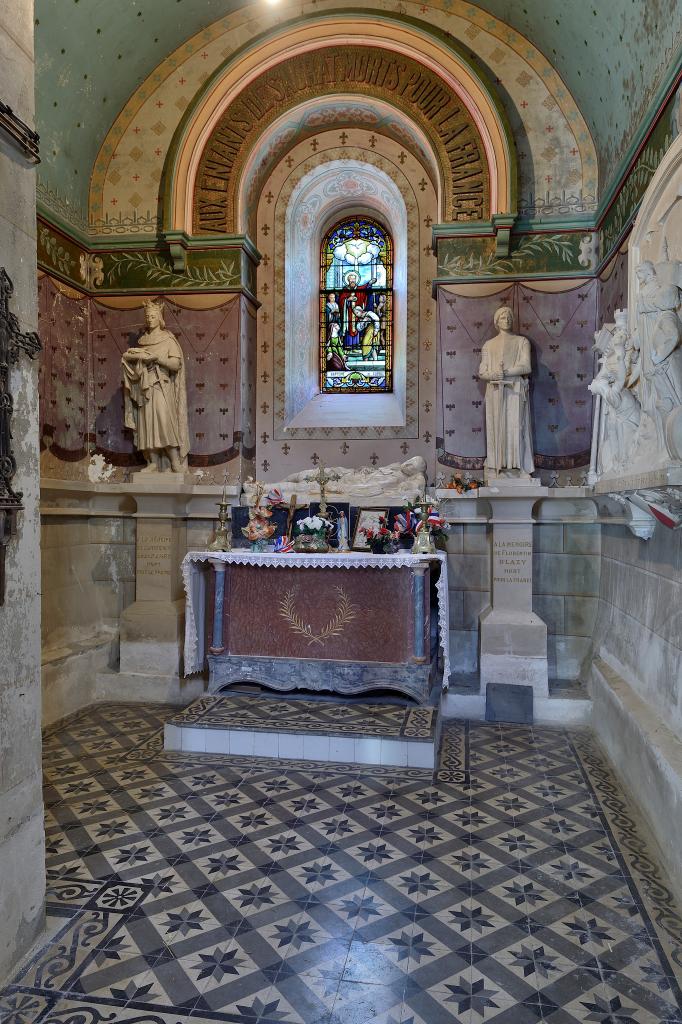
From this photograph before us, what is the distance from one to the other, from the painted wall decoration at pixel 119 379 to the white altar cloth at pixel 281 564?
157 cm

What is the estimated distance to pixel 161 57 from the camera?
7.66 m

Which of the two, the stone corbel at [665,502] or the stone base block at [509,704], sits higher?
the stone corbel at [665,502]

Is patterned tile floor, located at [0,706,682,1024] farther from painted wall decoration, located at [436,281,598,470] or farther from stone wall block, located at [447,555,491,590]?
painted wall decoration, located at [436,281,598,470]

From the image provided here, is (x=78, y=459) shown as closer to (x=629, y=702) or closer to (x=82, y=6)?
(x=82, y=6)

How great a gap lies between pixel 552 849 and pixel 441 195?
6130mm

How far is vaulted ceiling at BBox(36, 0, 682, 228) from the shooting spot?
5633 mm

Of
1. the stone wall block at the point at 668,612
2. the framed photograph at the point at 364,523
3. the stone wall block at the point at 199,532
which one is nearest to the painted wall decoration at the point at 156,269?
the stone wall block at the point at 199,532

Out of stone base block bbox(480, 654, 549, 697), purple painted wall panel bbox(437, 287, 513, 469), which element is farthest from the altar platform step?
purple painted wall panel bbox(437, 287, 513, 469)

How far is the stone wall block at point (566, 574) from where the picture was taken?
6.91 meters

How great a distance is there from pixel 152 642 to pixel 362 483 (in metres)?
2.65

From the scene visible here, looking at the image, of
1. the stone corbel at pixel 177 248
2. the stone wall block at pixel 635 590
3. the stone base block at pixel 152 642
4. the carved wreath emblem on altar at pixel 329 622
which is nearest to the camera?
the stone wall block at pixel 635 590

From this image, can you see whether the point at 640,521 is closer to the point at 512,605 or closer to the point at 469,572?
the point at 512,605

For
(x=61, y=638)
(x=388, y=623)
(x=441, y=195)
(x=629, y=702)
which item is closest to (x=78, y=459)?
(x=61, y=638)

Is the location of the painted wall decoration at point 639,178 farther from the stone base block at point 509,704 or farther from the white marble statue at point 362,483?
the stone base block at point 509,704
